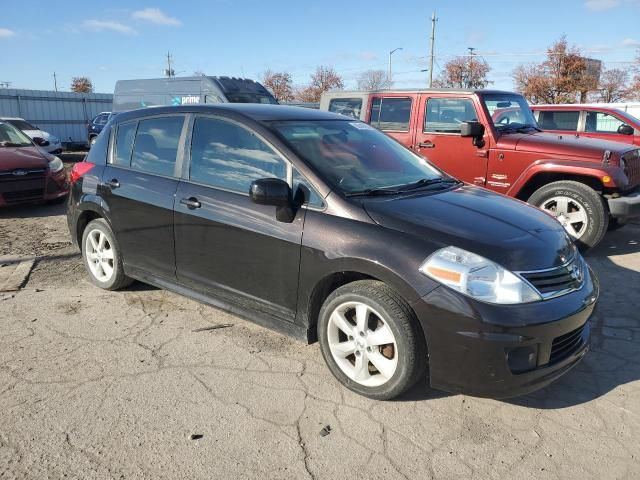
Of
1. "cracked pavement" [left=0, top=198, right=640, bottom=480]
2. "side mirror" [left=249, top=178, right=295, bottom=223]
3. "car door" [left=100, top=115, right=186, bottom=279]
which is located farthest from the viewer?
"car door" [left=100, top=115, right=186, bottom=279]

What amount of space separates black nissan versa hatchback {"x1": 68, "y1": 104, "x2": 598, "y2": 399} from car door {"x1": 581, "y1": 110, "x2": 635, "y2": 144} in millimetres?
7297

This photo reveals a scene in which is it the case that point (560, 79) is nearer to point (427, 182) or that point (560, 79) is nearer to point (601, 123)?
point (601, 123)

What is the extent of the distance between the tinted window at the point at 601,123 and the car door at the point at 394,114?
493 cm

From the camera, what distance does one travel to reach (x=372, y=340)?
3031 millimetres

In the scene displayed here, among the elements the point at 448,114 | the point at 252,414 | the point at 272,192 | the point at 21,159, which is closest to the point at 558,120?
the point at 448,114

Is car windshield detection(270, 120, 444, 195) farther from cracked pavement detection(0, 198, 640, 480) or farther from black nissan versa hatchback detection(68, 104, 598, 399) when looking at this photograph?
cracked pavement detection(0, 198, 640, 480)

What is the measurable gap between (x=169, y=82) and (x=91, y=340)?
1282cm

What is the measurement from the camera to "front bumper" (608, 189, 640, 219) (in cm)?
585

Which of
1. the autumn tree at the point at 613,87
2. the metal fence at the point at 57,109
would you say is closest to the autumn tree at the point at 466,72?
the autumn tree at the point at 613,87

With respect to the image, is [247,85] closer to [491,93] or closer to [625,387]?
[491,93]

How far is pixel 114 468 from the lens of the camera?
98.2 inches

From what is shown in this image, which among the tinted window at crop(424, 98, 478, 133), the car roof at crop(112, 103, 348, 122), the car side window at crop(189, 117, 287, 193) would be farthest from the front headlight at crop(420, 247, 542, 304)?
the tinted window at crop(424, 98, 478, 133)

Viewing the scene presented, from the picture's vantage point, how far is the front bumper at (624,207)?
230 inches

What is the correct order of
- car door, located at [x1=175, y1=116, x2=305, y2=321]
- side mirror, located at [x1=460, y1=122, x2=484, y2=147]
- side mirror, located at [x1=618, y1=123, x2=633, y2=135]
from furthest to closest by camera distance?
side mirror, located at [x1=618, y1=123, x2=633, y2=135], side mirror, located at [x1=460, y1=122, x2=484, y2=147], car door, located at [x1=175, y1=116, x2=305, y2=321]
